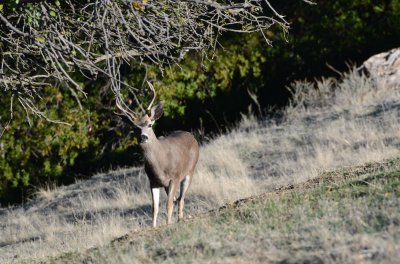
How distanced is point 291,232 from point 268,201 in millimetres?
1658

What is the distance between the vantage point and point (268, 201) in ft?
32.1

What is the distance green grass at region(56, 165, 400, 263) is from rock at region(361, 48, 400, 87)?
8911 millimetres

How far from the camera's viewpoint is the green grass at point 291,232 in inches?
289

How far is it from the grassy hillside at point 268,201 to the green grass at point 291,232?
14 mm

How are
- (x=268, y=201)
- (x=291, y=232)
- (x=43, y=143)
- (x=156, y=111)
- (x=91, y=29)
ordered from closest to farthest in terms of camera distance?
(x=291, y=232), (x=268, y=201), (x=91, y=29), (x=156, y=111), (x=43, y=143)

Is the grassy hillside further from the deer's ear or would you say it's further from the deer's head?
the deer's ear

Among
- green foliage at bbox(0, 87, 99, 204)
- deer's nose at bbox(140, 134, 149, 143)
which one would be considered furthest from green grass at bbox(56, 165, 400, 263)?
green foliage at bbox(0, 87, 99, 204)

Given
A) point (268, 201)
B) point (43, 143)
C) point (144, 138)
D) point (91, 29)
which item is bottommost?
point (43, 143)

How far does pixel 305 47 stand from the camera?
71.4 feet

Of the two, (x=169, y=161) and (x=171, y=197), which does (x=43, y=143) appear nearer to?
(x=169, y=161)

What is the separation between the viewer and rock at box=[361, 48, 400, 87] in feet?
62.3

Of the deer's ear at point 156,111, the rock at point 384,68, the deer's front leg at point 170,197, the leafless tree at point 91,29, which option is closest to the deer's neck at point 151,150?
the deer's ear at point 156,111

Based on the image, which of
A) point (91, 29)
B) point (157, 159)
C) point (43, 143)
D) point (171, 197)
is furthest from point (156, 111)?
point (43, 143)

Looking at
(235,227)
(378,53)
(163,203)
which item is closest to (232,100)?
(378,53)
